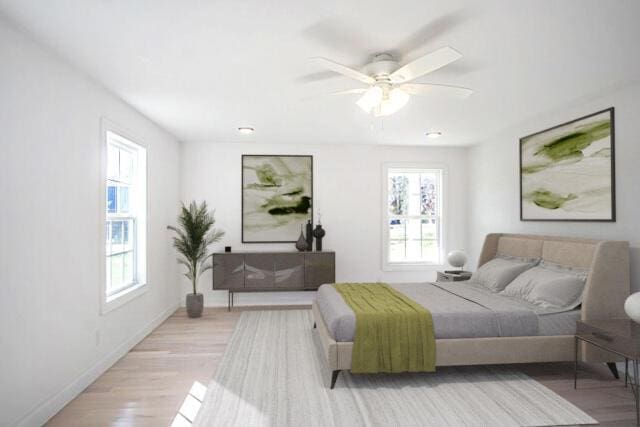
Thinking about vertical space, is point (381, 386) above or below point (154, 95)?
below

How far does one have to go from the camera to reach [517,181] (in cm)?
445

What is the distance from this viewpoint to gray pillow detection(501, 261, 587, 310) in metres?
3.02

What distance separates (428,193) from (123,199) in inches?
169

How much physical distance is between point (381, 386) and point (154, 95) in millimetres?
3143

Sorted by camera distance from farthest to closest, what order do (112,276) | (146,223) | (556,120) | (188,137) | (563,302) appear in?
1. (188,137)
2. (146,223)
3. (556,120)
4. (112,276)
5. (563,302)

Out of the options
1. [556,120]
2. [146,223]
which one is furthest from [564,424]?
[146,223]

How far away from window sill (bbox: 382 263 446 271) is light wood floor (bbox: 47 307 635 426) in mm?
2554

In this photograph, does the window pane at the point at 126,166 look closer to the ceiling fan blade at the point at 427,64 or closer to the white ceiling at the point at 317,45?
the white ceiling at the point at 317,45

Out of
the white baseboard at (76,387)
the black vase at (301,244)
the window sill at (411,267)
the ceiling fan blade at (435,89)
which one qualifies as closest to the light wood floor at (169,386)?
the white baseboard at (76,387)

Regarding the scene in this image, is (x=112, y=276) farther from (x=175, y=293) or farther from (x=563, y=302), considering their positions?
(x=563, y=302)

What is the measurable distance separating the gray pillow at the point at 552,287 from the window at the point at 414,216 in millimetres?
2288

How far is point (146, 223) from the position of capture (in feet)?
13.5

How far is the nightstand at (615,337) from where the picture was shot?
2.32 meters

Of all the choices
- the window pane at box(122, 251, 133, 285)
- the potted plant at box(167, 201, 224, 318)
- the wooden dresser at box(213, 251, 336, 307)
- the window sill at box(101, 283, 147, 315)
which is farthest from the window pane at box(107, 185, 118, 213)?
the wooden dresser at box(213, 251, 336, 307)
